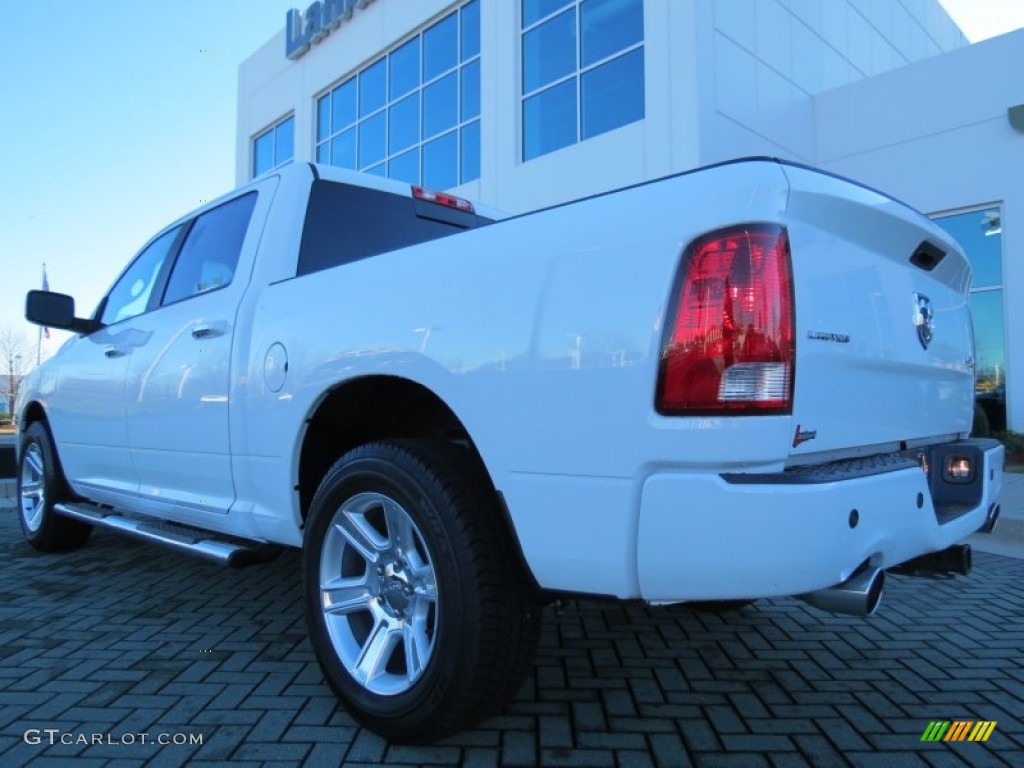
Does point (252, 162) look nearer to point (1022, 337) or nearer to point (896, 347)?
point (1022, 337)

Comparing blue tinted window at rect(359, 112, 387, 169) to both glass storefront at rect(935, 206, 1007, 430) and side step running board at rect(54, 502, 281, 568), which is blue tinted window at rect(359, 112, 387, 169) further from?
side step running board at rect(54, 502, 281, 568)

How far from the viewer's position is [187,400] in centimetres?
333

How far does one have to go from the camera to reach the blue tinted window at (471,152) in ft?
48.3

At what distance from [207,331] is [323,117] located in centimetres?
1847

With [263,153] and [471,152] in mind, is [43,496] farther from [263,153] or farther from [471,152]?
[263,153]

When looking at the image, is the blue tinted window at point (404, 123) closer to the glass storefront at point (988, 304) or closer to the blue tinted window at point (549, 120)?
the blue tinted window at point (549, 120)

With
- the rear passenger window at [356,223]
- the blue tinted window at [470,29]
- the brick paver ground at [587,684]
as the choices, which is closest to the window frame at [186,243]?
the rear passenger window at [356,223]

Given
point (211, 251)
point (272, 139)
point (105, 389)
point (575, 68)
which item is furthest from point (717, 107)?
point (272, 139)

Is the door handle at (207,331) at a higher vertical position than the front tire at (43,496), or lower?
higher

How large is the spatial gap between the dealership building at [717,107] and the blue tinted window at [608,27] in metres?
0.03

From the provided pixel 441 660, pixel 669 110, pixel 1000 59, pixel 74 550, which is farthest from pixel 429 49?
pixel 441 660

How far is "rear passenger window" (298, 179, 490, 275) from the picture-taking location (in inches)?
134

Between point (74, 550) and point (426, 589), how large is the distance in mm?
4146

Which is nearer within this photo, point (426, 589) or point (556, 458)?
point (556, 458)
